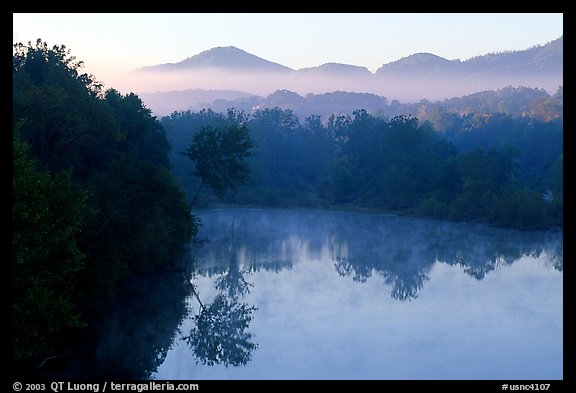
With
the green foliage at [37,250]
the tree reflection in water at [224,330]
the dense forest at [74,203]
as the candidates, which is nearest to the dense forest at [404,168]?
the dense forest at [74,203]

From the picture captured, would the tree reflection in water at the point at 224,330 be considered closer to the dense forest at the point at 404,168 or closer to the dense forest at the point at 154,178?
the dense forest at the point at 154,178

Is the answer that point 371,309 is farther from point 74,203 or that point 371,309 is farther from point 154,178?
point 74,203

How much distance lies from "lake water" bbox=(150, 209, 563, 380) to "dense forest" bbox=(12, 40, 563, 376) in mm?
3819

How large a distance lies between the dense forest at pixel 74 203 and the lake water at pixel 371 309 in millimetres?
3533

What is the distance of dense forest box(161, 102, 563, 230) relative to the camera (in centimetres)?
6725

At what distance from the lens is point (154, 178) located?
32031 millimetres

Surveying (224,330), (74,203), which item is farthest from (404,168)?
(74,203)

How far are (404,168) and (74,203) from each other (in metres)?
62.9

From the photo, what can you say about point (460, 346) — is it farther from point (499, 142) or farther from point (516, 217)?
point (499, 142)

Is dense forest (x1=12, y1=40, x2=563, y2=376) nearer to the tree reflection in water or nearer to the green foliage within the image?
the green foliage

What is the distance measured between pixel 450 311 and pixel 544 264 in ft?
49.2

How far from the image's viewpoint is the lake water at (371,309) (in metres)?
23.1

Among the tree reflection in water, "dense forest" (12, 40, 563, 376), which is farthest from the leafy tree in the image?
the tree reflection in water

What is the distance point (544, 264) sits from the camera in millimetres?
43094
